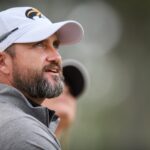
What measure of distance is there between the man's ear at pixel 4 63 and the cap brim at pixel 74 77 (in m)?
1.82

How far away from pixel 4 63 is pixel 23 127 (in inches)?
27.9

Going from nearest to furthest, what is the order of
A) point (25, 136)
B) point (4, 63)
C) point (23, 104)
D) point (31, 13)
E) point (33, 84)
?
point (25, 136)
point (23, 104)
point (33, 84)
point (4, 63)
point (31, 13)

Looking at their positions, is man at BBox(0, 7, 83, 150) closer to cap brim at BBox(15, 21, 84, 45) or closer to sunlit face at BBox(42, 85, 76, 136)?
cap brim at BBox(15, 21, 84, 45)

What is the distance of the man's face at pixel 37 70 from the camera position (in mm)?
4137

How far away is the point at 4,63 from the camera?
423 cm

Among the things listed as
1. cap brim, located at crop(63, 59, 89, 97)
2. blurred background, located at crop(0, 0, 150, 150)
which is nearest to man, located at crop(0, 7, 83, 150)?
cap brim, located at crop(63, 59, 89, 97)

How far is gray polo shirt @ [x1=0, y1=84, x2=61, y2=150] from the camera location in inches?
140

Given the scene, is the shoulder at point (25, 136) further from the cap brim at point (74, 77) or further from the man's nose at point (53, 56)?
the cap brim at point (74, 77)

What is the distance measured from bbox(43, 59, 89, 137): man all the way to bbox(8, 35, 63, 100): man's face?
1398mm

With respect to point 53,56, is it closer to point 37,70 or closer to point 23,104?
point 37,70

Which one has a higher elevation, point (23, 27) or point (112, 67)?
point (23, 27)

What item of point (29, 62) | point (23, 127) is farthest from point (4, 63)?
point (23, 127)

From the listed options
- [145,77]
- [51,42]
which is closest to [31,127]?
[51,42]

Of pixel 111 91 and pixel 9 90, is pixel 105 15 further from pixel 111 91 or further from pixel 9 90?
pixel 9 90
